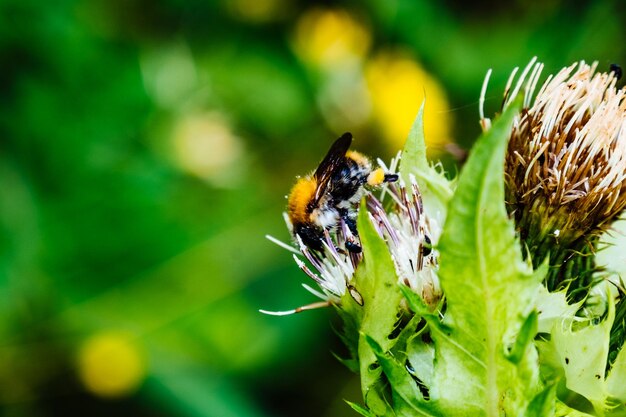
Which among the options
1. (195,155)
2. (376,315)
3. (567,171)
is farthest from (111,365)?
(567,171)

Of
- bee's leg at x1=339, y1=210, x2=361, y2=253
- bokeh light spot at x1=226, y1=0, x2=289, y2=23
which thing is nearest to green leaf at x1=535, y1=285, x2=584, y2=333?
bee's leg at x1=339, y1=210, x2=361, y2=253

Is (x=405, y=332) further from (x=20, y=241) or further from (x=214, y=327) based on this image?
(x=20, y=241)

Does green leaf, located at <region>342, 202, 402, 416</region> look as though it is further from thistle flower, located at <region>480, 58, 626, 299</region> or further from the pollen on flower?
thistle flower, located at <region>480, 58, 626, 299</region>

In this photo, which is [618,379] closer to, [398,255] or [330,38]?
[398,255]

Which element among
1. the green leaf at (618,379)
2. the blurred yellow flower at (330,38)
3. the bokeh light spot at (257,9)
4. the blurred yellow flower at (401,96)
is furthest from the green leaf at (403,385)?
the bokeh light spot at (257,9)

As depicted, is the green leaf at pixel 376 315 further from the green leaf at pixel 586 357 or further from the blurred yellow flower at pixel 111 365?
the blurred yellow flower at pixel 111 365

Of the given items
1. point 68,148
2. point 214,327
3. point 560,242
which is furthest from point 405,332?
point 68,148
